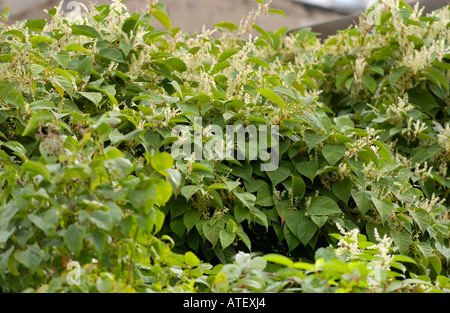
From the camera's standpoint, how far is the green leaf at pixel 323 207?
185cm

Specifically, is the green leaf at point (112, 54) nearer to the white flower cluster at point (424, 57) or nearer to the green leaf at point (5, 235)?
the green leaf at point (5, 235)

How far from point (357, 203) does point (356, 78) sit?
1.21 m

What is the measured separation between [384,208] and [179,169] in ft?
2.43

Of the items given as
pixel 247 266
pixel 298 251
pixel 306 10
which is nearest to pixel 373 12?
pixel 298 251

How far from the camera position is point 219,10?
5.35 m

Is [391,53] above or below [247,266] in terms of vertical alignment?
above

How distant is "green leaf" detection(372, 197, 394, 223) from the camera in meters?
1.88

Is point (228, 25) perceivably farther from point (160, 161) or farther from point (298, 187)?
point (160, 161)

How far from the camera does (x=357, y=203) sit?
6.28 feet

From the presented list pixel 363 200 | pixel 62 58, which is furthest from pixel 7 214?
pixel 363 200

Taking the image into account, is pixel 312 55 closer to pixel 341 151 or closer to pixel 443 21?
pixel 443 21

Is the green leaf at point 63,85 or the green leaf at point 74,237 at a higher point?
the green leaf at point 63,85

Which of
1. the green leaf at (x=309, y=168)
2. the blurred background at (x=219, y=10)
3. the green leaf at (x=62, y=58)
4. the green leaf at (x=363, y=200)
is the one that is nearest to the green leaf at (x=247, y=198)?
the green leaf at (x=309, y=168)
